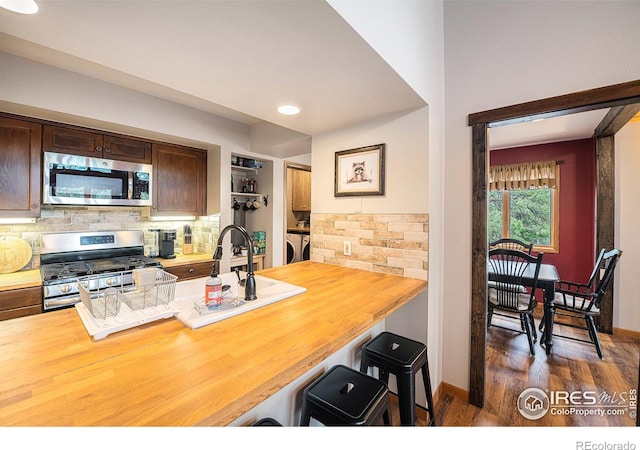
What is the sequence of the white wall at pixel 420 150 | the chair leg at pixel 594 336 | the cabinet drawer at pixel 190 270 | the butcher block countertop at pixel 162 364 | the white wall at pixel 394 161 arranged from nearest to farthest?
the butcher block countertop at pixel 162 364 → the white wall at pixel 420 150 → the white wall at pixel 394 161 → the chair leg at pixel 594 336 → the cabinet drawer at pixel 190 270

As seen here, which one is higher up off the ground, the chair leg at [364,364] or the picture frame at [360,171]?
the picture frame at [360,171]

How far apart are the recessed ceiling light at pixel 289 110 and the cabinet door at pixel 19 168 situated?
2005 mm

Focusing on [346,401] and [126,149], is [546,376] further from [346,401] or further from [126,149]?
[126,149]

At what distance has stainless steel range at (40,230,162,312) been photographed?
2006 millimetres

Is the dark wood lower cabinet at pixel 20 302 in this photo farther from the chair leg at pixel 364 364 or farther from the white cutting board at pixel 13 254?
the chair leg at pixel 364 364

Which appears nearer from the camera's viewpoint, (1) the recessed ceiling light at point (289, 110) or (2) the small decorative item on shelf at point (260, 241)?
(1) the recessed ceiling light at point (289, 110)

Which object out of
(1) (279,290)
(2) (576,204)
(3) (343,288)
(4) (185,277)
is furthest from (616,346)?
(4) (185,277)

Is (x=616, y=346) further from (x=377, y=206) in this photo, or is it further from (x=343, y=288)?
(x=343, y=288)

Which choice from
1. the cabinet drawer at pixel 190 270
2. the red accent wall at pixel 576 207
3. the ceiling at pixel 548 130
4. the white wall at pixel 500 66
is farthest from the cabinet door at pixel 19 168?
the red accent wall at pixel 576 207

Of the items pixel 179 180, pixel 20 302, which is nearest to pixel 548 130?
pixel 179 180

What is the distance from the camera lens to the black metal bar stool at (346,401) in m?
1.05

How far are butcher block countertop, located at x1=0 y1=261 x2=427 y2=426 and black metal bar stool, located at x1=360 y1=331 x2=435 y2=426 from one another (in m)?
0.40

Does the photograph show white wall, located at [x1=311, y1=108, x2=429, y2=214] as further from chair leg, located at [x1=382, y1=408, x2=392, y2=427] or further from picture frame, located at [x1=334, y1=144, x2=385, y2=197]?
chair leg, located at [x1=382, y1=408, x2=392, y2=427]

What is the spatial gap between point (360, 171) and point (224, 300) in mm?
1312
